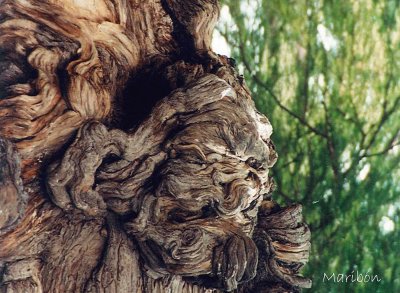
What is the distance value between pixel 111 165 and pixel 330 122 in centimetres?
106

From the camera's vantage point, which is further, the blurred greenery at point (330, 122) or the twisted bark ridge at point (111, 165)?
the blurred greenery at point (330, 122)

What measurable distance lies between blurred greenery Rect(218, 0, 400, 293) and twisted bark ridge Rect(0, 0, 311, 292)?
0.76m

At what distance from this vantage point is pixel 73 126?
4.13 feet

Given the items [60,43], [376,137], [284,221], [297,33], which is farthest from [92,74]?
[376,137]

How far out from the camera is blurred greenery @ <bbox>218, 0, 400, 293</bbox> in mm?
2082

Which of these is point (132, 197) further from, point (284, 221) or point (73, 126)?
point (284, 221)

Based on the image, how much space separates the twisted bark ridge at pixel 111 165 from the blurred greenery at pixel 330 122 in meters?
0.76

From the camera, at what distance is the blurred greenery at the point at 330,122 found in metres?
2.08

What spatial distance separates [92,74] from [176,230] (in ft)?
1.18

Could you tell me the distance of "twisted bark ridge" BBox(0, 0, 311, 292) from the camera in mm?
1229

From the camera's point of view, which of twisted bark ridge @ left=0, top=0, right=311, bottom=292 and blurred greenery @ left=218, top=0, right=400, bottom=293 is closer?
twisted bark ridge @ left=0, top=0, right=311, bottom=292

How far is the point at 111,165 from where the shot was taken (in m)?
1.27

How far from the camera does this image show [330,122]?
213 centimetres

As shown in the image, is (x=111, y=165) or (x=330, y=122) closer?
(x=111, y=165)
